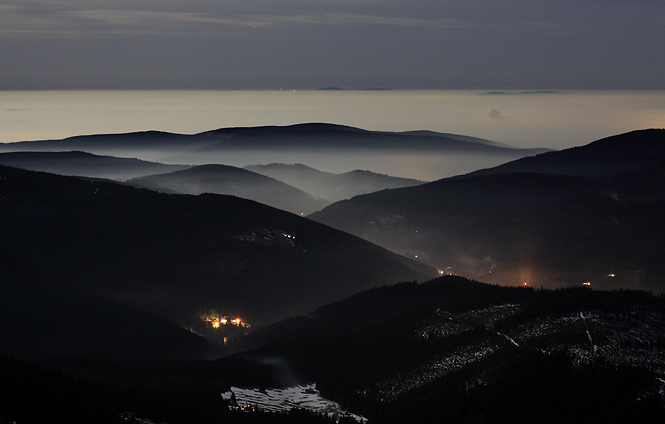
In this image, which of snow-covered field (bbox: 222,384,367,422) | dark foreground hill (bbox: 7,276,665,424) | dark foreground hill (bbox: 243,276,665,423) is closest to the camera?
dark foreground hill (bbox: 7,276,665,424)

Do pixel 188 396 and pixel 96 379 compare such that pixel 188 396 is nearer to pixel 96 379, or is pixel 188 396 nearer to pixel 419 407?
pixel 96 379

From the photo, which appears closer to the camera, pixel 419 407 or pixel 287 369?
pixel 419 407

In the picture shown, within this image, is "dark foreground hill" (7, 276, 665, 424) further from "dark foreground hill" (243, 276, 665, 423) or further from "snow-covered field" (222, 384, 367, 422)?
"snow-covered field" (222, 384, 367, 422)

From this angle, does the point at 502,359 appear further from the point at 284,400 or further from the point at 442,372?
the point at 284,400

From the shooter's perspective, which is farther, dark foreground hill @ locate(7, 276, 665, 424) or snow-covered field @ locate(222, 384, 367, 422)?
snow-covered field @ locate(222, 384, 367, 422)

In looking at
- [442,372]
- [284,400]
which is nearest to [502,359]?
[442,372]

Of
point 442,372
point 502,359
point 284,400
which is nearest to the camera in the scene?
point 502,359

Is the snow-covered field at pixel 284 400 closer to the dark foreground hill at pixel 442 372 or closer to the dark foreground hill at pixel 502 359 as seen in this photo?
the dark foreground hill at pixel 442 372

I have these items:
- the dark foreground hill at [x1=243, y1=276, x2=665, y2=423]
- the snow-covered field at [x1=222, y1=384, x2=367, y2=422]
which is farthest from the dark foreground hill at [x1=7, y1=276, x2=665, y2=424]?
the snow-covered field at [x1=222, y1=384, x2=367, y2=422]

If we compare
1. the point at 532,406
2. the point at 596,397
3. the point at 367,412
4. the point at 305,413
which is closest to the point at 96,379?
the point at 305,413
